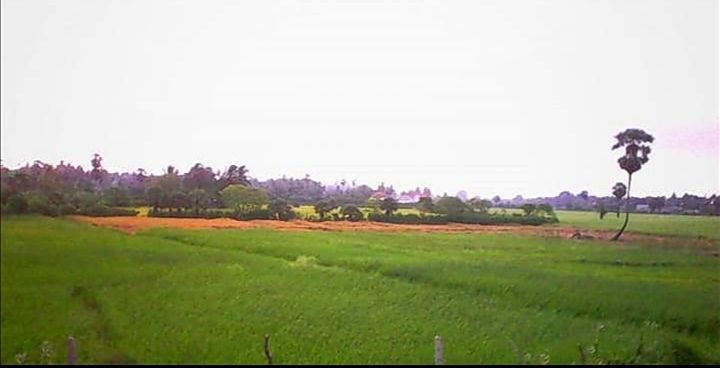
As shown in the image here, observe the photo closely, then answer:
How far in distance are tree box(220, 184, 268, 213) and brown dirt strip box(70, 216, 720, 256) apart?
8 centimetres

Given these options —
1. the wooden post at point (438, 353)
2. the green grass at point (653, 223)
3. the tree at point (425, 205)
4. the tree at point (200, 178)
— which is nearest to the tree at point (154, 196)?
the tree at point (200, 178)

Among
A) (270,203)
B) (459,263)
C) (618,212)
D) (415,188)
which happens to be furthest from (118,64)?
(618,212)

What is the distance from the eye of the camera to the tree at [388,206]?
14.0ft

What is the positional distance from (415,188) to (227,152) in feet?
3.36

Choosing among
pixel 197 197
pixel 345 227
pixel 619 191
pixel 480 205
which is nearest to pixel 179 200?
pixel 197 197

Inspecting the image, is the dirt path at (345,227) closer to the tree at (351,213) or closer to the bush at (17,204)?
the tree at (351,213)

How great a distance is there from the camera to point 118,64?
13.3ft

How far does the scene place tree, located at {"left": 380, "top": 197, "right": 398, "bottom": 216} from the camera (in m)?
4.25

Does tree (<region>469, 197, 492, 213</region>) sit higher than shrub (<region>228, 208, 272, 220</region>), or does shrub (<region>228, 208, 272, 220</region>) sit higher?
tree (<region>469, 197, 492, 213</region>)

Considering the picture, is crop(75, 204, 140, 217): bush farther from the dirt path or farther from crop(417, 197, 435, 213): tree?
crop(417, 197, 435, 213): tree

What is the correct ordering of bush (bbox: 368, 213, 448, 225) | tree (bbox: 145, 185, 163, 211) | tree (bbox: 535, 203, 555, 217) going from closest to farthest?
tree (bbox: 145, 185, 163, 211), bush (bbox: 368, 213, 448, 225), tree (bbox: 535, 203, 555, 217)

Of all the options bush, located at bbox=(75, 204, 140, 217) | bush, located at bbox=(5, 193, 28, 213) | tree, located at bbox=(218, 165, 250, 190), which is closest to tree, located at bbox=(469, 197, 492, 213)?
tree, located at bbox=(218, 165, 250, 190)

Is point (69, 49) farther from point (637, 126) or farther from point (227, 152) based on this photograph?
point (637, 126)

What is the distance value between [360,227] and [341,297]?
1.52 feet
